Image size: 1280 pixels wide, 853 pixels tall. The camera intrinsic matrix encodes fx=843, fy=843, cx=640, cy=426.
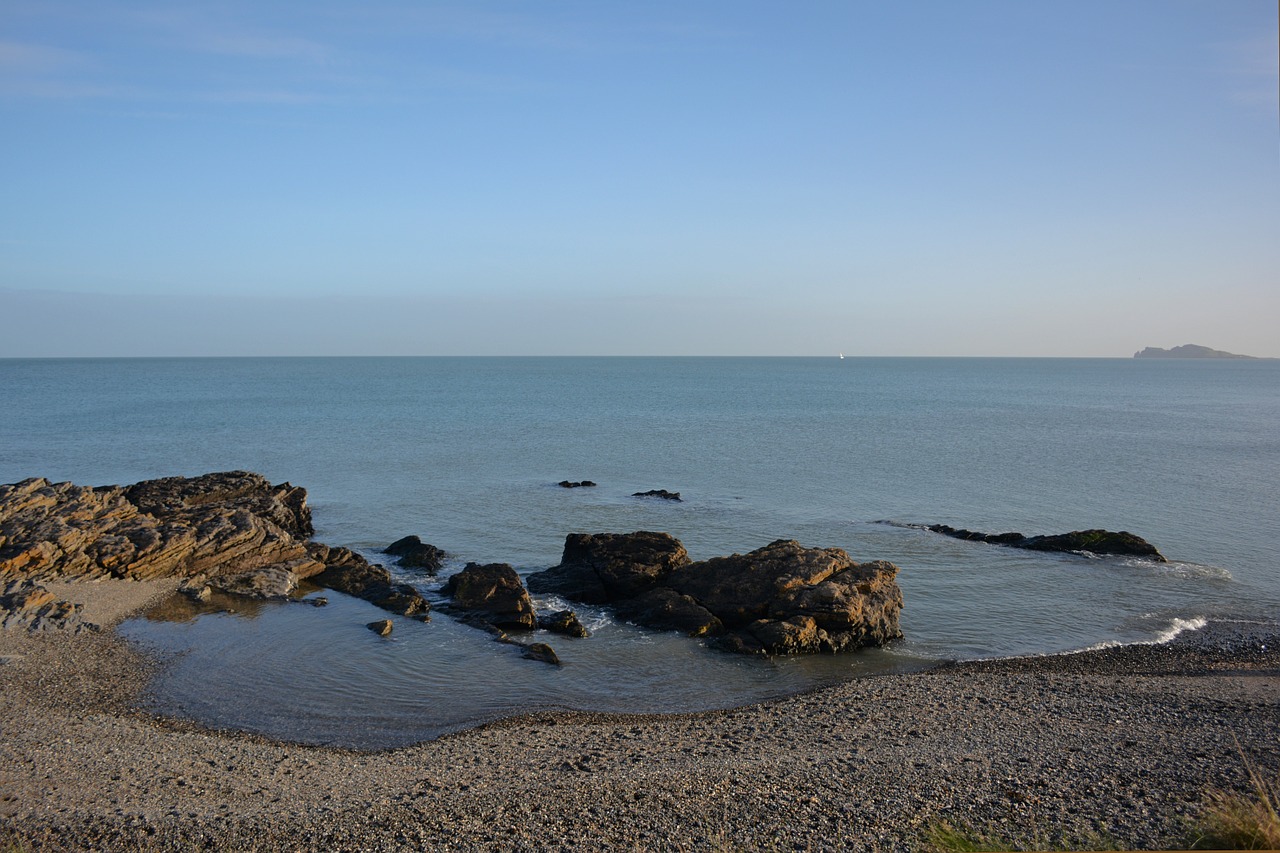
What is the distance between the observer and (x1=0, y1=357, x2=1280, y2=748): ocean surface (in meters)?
20.4

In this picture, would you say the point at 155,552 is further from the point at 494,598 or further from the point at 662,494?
the point at 662,494

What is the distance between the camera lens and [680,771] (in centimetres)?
1496

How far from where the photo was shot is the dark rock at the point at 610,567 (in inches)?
1053

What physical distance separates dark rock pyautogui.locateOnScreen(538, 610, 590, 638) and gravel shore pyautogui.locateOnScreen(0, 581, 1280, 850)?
5.28 meters

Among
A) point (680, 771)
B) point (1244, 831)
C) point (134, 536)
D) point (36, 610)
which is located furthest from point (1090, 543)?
point (36, 610)

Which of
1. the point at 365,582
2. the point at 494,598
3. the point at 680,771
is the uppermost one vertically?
the point at 494,598

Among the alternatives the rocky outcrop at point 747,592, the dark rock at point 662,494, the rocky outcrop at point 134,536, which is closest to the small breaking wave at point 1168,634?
the rocky outcrop at point 747,592

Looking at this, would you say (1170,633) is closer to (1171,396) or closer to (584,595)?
(584,595)

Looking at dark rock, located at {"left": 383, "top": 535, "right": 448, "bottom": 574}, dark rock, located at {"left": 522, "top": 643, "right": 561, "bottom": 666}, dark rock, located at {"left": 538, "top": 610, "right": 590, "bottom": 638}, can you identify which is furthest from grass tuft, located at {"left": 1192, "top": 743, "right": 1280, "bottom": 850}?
dark rock, located at {"left": 383, "top": 535, "right": 448, "bottom": 574}

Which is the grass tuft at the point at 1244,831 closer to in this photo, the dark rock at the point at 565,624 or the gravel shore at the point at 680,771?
the gravel shore at the point at 680,771

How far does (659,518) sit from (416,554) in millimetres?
12605

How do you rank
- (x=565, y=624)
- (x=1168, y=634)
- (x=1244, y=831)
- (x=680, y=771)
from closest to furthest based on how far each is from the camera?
(x=1244, y=831), (x=680, y=771), (x=565, y=624), (x=1168, y=634)

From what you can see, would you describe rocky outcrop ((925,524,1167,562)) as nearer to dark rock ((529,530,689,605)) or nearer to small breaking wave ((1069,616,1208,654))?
small breaking wave ((1069,616,1208,654))

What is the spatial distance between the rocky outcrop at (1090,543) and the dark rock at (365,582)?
2299cm
